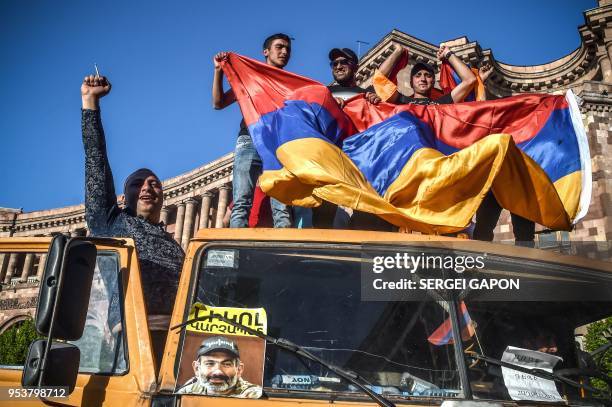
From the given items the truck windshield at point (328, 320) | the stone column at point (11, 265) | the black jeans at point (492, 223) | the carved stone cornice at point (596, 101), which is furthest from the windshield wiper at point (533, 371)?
the stone column at point (11, 265)

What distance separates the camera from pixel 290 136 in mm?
3543

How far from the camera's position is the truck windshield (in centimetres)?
207

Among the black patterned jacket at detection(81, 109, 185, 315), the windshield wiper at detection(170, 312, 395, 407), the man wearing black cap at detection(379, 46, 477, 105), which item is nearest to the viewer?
the windshield wiper at detection(170, 312, 395, 407)

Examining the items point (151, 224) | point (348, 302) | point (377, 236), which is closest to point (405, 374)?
point (348, 302)

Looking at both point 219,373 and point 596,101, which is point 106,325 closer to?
point 219,373

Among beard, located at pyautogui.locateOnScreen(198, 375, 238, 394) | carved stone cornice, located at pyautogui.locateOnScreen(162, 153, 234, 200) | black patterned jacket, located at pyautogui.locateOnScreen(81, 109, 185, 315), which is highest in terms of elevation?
carved stone cornice, located at pyautogui.locateOnScreen(162, 153, 234, 200)

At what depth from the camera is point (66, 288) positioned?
2.14 meters

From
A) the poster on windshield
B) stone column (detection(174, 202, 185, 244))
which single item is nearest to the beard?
the poster on windshield

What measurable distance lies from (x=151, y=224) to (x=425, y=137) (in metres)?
2.14

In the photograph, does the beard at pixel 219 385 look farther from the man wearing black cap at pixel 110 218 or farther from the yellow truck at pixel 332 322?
the man wearing black cap at pixel 110 218

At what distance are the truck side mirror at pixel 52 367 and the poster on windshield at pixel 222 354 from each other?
47 centimetres

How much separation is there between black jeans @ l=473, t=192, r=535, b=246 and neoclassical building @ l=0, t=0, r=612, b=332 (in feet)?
3.76

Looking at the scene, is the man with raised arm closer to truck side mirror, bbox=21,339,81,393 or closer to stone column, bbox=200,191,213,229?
truck side mirror, bbox=21,339,81,393

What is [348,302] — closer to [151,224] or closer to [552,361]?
[552,361]
